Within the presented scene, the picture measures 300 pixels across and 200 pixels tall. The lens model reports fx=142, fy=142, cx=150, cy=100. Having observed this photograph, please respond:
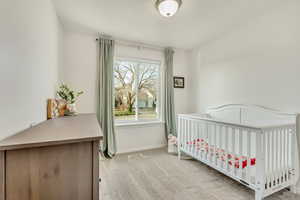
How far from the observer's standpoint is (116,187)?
1821 mm

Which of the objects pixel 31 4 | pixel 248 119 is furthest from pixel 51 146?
pixel 248 119

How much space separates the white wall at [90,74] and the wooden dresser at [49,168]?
2.08 m

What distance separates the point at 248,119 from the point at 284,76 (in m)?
0.77

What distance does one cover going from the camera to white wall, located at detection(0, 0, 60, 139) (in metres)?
0.81

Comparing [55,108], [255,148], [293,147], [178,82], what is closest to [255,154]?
[255,148]

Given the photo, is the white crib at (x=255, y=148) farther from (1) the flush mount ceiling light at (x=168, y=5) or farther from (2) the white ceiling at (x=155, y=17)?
(1) the flush mount ceiling light at (x=168, y=5)

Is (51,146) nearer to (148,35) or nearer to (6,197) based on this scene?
(6,197)

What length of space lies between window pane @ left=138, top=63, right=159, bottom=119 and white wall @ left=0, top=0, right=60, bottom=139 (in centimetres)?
201

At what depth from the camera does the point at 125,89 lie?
125 inches

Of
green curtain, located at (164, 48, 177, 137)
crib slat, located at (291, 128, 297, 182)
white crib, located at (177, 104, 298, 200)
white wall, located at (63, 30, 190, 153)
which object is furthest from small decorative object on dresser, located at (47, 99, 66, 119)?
crib slat, located at (291, 128, 297, 182)

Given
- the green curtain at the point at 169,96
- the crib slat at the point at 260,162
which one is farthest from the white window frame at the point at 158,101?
the crib slat at the point at 260,162

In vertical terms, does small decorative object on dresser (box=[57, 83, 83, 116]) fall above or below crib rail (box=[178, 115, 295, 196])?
above

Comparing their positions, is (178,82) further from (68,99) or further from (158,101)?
(68,99)

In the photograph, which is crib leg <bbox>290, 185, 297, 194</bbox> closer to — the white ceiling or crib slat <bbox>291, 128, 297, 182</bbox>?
crib slat <bbox>291, 128, 297, 182</bbox>
